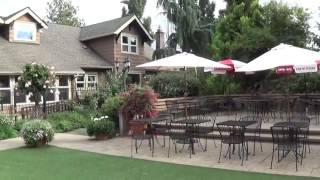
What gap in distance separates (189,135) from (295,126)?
2.68 m

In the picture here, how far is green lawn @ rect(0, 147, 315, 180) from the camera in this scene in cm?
830

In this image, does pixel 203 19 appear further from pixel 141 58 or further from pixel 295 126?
pixel 295 126

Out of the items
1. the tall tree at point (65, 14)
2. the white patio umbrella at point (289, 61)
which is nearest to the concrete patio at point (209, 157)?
the white patio umbrella at point (289, 61)

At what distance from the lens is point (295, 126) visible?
924 centimetres

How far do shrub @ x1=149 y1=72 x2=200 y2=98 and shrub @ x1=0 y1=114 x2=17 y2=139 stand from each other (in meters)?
7.44

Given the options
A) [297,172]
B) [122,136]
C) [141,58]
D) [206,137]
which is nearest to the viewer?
[297,172]

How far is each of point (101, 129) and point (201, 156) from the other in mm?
4279

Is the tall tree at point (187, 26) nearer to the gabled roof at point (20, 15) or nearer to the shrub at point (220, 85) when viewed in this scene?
the gabled roof at point (20, 15)

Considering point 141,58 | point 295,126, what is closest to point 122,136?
point 295,126

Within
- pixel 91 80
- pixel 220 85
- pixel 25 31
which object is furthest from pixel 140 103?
pixel 91 80

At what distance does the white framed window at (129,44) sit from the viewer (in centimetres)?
2976

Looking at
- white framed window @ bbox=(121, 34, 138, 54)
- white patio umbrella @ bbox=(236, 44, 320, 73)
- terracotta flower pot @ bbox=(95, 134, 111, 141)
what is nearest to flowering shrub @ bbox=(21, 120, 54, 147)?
terracotta flower pot @ bbox=(95, 134, 111, 141)

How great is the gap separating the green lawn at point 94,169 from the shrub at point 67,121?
16.6 feet

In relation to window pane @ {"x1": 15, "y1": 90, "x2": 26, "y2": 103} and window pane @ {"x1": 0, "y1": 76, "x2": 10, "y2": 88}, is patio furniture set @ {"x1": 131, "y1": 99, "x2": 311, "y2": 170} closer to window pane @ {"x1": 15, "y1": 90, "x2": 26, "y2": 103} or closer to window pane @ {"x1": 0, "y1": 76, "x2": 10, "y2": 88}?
window pane @ {"x1": 15, "y1": 90, "x2": 26, "y2": 103}
